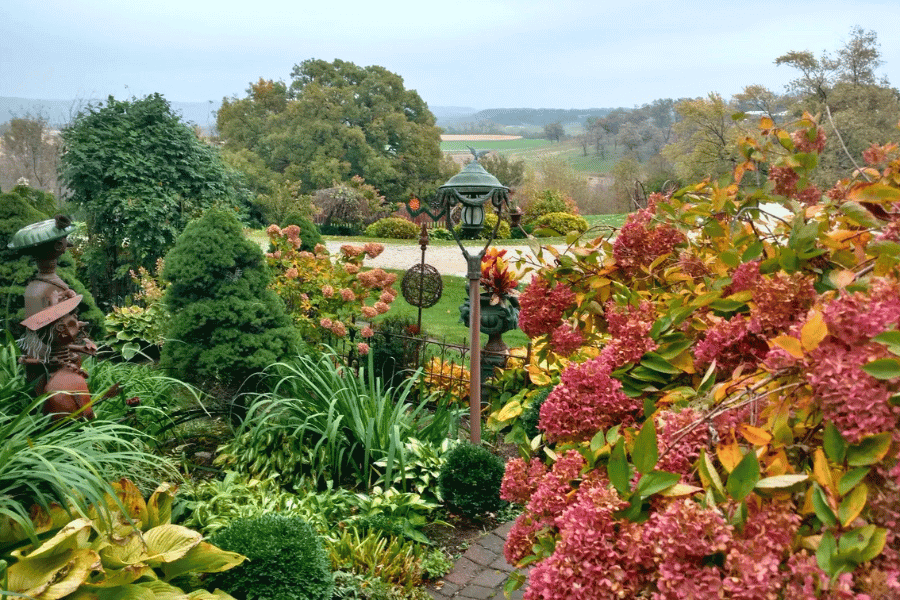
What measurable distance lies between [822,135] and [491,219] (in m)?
17.0

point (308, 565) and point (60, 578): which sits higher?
point (60, 578)

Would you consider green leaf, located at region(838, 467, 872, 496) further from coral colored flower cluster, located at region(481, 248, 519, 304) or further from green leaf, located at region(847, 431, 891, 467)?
coral colored flower cluster, located at region(481, 248, 519, 304)

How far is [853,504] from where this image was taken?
0.97 m

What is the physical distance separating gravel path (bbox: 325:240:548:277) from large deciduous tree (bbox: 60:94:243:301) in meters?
4.67

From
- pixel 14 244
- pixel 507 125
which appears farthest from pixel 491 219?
pixel 507 125

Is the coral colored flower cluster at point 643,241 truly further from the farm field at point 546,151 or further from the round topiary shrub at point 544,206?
the farm field at point 546,151

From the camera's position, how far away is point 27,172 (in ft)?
69.2

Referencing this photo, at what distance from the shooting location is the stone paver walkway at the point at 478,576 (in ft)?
10.4

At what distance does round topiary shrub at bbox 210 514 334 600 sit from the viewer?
106 inches

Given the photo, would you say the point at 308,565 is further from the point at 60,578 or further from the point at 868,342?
the point at 868,342

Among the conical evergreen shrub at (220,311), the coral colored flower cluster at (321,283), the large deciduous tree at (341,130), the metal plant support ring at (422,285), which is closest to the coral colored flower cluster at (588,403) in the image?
the conical evergreen shrub at (220,311)

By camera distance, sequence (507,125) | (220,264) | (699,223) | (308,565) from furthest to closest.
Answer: (507,125), (220,264), (308,565), (699,223)

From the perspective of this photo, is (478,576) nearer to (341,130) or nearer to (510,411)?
(510,411)

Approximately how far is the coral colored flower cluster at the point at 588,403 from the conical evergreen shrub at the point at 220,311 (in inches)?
121
